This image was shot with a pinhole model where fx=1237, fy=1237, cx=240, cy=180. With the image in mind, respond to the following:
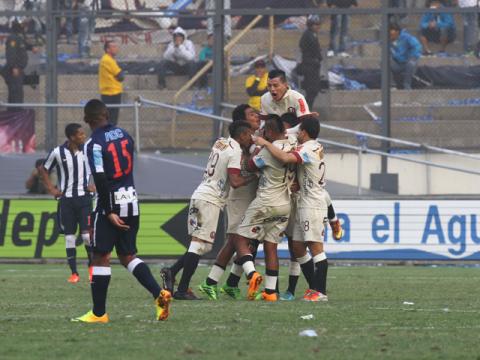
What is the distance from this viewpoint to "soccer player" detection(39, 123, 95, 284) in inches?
667

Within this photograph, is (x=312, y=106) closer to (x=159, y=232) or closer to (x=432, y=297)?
(x=159, y=232)

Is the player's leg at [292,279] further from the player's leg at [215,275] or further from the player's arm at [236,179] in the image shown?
the player's arm at [236,179]

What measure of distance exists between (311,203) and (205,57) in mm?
10699

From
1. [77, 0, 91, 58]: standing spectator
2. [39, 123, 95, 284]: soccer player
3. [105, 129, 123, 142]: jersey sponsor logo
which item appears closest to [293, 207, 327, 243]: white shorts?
[105, 129, 123, 142]: jersey sponsor logo

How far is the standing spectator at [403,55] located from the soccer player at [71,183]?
25.6ft

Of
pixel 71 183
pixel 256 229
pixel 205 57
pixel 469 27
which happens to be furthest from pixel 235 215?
pixel 469 27

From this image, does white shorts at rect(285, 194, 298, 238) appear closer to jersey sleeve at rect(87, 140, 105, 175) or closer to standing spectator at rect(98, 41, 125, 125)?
jersey sleeve at rect(87, 140, 105, 175)

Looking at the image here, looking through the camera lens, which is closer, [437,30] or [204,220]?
[204,220]

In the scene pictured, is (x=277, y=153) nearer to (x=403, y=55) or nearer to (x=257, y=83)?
(x=257, y=83)

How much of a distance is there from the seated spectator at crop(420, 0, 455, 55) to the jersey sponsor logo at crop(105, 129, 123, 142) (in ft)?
43.1

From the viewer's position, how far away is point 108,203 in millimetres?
10375

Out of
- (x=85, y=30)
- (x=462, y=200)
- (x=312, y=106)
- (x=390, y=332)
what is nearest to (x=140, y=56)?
(x=85, y=30)

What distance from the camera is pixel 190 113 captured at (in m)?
22.8

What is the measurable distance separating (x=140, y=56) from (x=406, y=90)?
4.99 m
